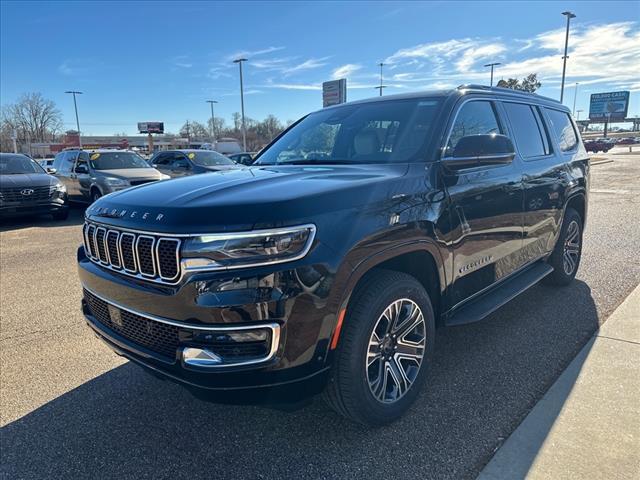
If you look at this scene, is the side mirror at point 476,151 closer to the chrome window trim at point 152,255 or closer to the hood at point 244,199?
the hood at point 244,199

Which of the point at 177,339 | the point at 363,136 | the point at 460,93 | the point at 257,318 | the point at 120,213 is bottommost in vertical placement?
the point at 177,339

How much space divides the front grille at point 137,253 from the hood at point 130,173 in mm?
9901

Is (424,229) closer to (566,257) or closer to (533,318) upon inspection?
(533,318)

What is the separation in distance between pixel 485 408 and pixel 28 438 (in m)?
2.72

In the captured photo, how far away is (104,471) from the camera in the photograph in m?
2.37

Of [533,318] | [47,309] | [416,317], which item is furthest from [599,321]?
[47,309]

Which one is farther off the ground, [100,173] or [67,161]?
[67,161]

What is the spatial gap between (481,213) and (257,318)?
1929 mm

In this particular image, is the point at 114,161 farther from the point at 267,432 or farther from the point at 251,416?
the point at 267,432

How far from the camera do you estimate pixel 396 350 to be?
2.70 m

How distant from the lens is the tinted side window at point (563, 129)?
186 inches

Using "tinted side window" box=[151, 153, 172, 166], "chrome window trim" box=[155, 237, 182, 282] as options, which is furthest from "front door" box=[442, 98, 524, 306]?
"tinted side window" box=[151, 153, 172, 166]

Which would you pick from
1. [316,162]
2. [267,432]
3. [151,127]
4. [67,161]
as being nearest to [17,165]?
[67,161]

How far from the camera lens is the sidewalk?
2.29 meters
